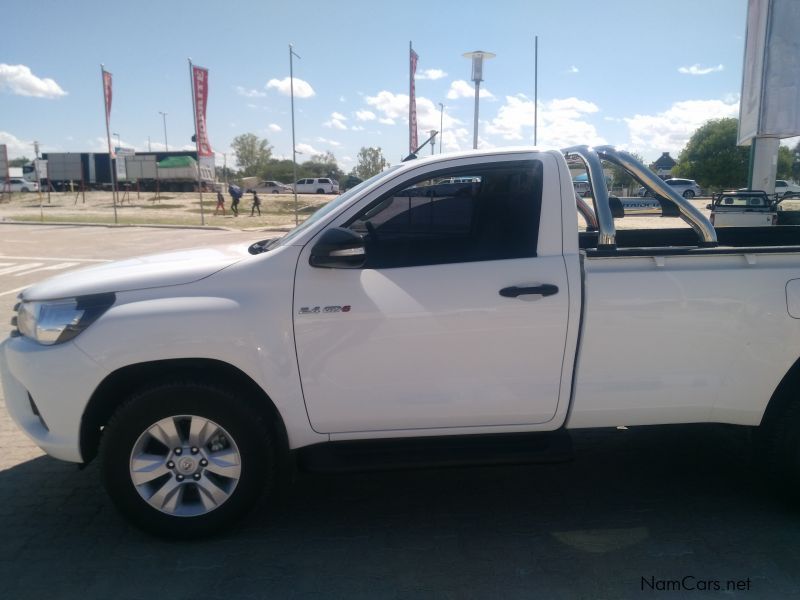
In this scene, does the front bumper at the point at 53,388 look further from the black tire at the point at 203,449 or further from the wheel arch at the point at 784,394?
the wheel arch at the point at 784,394

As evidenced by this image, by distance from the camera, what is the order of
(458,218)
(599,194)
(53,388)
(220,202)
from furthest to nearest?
(220,202) < (458,218) < (599,194) < (53,388)

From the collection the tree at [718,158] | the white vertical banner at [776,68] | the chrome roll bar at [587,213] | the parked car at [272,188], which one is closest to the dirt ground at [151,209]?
the parked car at [272,188]

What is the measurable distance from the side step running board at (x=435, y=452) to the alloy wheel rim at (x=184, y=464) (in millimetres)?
377

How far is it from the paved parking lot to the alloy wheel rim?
0.25 m

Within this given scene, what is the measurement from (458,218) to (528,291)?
857 mm

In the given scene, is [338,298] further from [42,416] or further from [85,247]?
[85,247]

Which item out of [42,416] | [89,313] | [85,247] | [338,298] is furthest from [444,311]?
[85,247]

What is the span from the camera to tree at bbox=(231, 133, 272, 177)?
90.1 meters

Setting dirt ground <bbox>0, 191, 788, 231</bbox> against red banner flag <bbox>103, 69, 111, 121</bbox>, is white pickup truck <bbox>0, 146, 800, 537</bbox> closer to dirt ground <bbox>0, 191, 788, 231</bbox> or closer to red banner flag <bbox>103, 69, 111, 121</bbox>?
dirt ground <bbox>0, 191, 788, 231</bbox>

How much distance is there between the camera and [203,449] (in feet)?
10.6

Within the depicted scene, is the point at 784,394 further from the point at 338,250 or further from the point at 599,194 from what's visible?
the point at 338,250

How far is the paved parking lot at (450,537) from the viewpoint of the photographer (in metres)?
2.95

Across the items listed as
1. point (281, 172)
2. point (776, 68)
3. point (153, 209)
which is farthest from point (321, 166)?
point (776, 68)

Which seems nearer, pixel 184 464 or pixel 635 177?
pixel 184 464
